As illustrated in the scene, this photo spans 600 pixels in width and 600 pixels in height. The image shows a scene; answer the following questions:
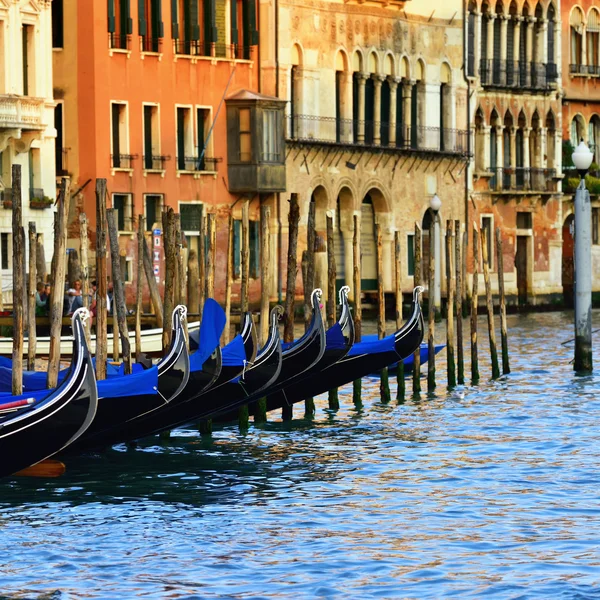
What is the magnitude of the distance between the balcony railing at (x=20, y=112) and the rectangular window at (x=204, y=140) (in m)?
5.68

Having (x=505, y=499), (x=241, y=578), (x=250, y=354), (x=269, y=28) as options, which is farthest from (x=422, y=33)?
(x=241, y=578)

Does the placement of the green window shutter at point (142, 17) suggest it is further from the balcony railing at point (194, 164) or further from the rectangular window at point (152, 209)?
the rectangular window at point (152, 209)

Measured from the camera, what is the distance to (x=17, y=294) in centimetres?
1722

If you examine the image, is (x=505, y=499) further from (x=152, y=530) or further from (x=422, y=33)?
(x=422, y=33)

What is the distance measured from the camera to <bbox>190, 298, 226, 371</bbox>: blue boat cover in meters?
17.9

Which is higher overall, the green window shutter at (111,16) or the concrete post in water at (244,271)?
the green window shutter at (111,16)

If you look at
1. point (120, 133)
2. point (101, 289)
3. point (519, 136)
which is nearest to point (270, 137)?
point (120, 133)

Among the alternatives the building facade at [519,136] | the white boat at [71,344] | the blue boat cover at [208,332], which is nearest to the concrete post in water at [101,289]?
the blue boat cover at [208,332]

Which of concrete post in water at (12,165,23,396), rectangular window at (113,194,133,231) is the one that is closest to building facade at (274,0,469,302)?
rectangular window at (113,194,133,231)

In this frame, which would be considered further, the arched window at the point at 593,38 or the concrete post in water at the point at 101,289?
the arched window at the point at 593,38

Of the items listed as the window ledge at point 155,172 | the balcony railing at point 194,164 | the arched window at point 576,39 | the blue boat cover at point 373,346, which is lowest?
the blue boat cover at point 373,346

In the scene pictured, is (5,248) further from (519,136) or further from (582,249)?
(519,136)

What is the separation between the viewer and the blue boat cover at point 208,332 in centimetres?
1792

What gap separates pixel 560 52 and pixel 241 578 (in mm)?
36539
